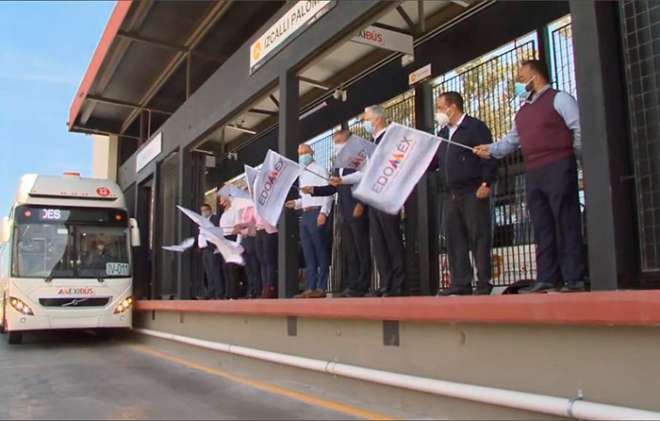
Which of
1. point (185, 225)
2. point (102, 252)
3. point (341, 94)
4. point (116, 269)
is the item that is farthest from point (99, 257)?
point (341, 94)

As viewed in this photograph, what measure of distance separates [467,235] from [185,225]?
290 inches

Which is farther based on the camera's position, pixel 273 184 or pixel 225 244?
pixel 225 244

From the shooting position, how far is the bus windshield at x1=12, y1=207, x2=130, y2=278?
11.7 metres

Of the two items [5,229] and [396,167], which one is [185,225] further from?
[396,167]

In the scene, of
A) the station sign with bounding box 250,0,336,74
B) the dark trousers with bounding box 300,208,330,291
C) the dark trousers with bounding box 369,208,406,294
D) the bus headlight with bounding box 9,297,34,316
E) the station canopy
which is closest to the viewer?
the dark trousers with bounding box 369,208,406,294

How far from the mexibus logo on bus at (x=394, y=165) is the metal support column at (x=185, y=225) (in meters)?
6.78

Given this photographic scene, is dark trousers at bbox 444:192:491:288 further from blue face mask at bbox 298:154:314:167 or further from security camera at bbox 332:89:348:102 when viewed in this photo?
security camera at bbox 332:89:348:102

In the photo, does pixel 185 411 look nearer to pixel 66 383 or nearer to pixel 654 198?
pixel 66 383

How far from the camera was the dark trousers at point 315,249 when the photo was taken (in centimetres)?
760

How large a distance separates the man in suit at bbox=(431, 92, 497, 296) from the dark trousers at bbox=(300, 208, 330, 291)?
7.67 feet

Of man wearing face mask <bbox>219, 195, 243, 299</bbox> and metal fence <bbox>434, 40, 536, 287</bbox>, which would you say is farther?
→ man wearing face mask <bbox>219, 195, 243, 299</bbox>

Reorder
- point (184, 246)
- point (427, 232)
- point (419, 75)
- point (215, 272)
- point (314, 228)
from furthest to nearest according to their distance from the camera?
point (184, 246)
point (215, 272)
point (419, 75)
point (427, 232)
point (314, 228)

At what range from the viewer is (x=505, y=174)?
7020 mm

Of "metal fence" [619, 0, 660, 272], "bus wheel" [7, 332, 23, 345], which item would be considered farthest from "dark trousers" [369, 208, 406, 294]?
"bus wheel" [7, 332, 23, 345]
